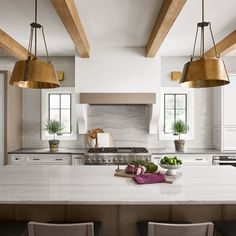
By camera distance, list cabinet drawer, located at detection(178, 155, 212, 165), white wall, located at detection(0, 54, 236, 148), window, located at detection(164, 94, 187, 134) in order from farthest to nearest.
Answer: window, located at detection(164, 94, 187, 134) < white wall, located at detection(0, 54, 236, 148) < cabinet drawer, located at detection(178, 155, 212, 165)

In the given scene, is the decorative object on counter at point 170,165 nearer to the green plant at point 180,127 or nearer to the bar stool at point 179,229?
the bar stool at point 179,229

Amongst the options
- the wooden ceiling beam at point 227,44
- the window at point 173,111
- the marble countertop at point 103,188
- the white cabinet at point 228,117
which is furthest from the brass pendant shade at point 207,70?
the window at point 173,111

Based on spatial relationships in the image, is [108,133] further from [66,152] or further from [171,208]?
[171,208]

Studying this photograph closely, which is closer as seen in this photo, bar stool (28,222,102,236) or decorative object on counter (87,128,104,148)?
bar stool (28,222,102,236)

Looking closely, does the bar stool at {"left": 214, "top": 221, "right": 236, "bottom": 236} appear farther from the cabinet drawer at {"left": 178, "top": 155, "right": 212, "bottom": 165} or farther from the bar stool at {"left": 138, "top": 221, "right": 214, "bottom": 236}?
the cabinet drawer at {"left": 178, "top": 155, "right": 212, "bottom": 165}

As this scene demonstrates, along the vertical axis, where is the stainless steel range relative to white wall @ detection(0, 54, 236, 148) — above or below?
below

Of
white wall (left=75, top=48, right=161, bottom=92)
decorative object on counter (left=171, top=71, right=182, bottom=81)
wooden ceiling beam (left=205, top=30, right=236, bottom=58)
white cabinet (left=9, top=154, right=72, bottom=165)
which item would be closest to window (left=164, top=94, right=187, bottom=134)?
decorative object on counter (left=171, top=71, right=182, bottom=81)

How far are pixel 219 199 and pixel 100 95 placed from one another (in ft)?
9.22

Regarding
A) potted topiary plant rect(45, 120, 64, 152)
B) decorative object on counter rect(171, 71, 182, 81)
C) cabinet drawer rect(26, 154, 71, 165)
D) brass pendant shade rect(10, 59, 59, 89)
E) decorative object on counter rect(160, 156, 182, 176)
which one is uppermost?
decorative object on counter rect(171, 71, 182, 81)

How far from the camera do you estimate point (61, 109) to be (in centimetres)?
470

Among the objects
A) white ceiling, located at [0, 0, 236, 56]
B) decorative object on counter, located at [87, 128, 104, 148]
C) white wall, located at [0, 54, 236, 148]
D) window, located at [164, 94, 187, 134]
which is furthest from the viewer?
window, located at [164, 94, 187, 134]

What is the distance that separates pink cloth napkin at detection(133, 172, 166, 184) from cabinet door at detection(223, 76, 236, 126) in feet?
8.40

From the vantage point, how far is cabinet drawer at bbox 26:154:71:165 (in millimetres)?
4059

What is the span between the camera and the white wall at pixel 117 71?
4.11 meters
